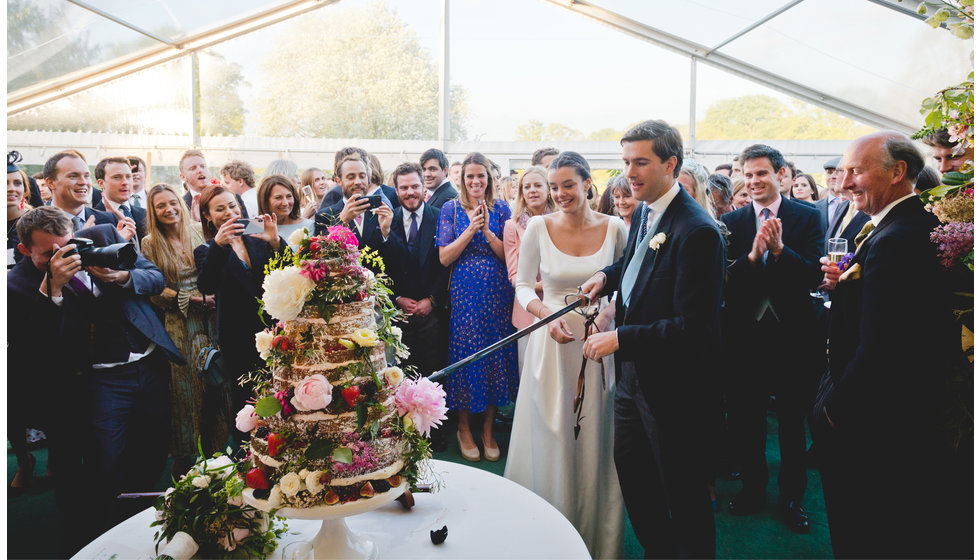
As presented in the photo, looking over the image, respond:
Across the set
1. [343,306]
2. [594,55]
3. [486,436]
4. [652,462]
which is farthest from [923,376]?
[594,55]

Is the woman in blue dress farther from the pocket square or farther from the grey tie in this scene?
the pocket square

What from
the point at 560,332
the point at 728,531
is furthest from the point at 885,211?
the point at 728,531

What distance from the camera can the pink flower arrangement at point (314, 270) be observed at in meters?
1.58

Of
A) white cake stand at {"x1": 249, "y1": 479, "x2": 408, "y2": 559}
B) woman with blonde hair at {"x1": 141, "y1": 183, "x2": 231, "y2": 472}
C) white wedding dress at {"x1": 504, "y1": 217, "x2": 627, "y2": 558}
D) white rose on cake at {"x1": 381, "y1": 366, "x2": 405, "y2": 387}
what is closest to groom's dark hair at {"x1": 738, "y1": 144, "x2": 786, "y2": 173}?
white wedding dress at {"x1": 504, "y1": 217, "x2": 627, "y2": 558}

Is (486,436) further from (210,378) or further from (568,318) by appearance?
(210,378)

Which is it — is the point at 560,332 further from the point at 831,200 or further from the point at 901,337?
the point at 831,200

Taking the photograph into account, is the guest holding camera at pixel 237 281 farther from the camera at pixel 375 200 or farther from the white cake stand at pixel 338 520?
the white cake stand at pixel 338 520

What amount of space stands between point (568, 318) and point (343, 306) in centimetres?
159

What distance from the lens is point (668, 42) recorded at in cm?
956

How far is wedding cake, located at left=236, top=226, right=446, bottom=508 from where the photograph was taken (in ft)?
4.91

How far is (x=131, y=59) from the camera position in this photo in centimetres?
880

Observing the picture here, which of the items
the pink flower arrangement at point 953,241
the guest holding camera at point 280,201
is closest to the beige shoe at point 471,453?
the guest holding camera at point 280,201

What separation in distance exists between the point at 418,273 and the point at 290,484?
2.96 metres

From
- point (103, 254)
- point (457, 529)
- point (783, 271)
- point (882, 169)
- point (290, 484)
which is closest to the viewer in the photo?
point (290, 484)
